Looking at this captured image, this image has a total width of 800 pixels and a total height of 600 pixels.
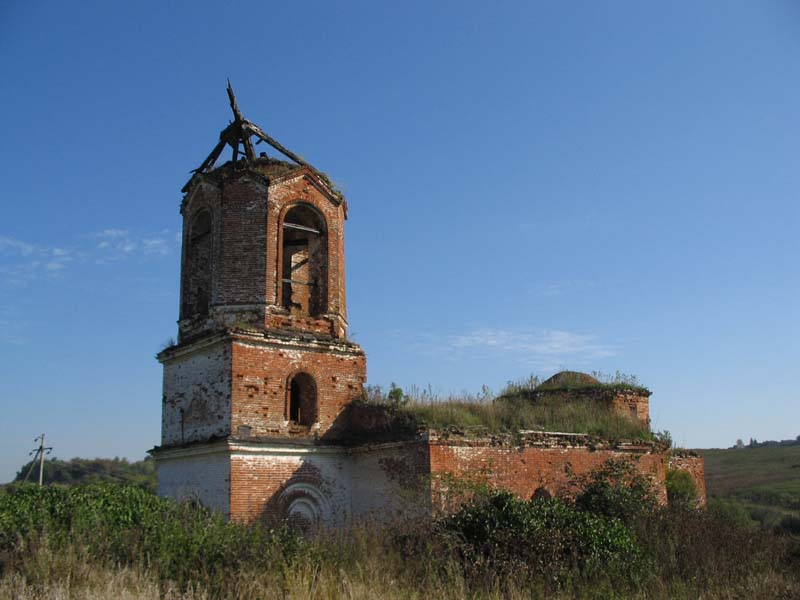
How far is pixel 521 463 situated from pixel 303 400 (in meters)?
4.35

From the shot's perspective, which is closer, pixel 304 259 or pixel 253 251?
pixel 253 251

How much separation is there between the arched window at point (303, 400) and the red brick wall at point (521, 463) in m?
2.83

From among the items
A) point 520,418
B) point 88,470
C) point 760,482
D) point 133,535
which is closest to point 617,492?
point 520,418

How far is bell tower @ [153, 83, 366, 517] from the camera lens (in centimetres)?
1306

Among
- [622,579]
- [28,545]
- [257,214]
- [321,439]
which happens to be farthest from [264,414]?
[622,579]

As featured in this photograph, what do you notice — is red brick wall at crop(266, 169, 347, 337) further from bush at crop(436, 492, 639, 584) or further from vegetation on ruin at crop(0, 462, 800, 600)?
bush at crop(436, 492, 639, 584)

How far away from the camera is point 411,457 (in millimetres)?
12594

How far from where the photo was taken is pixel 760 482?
41.3 metres

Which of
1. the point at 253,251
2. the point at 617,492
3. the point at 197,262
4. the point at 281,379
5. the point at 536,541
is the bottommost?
the point at 536,541

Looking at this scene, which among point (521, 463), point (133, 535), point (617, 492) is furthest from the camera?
point (521, 463)

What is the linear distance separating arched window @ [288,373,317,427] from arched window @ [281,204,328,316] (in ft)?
4.66

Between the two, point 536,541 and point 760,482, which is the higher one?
point 536,541

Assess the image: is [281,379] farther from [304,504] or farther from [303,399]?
[304,504]

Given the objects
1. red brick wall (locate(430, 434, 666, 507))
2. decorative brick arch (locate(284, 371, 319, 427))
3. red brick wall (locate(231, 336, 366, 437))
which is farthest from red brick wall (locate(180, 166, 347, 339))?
red brick wall (locate(430, 434, 666, 507))
